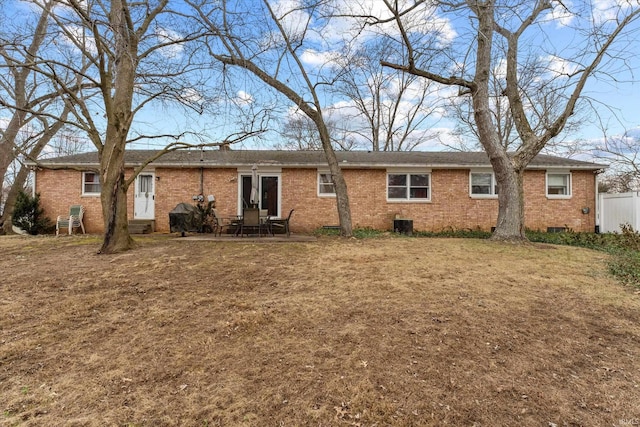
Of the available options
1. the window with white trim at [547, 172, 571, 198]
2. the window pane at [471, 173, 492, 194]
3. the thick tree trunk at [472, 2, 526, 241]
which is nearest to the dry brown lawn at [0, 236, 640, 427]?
the thick tree trunk at [472, 2, 526, 241]

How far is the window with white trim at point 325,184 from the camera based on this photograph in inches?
496

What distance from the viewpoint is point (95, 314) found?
12.8 ft

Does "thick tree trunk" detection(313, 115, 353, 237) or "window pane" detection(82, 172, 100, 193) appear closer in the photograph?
"thick tree trunk" detection(313, 115, 353, 237)

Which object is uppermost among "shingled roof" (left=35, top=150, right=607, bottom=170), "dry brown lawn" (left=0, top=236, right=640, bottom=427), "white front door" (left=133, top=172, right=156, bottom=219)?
"shingled roof" (left=35, top=150, right=607, bottom=170)

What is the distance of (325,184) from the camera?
12.7 meters

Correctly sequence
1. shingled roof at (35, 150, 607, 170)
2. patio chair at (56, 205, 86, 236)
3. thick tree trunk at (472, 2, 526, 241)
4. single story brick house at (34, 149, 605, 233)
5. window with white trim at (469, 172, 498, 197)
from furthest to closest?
window with white trim at (469, 172, 498, 197), single story brick house at (34, 149, 605, 233), shingled roof at (35, 150, 607, 170), patio chair at (56, 205, 86, 236), thick tree trunk at (472, 2, 526, 241)

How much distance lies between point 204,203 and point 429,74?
29.5 feet

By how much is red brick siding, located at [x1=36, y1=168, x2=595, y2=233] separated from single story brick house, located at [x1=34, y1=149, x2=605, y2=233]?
0.13 feet

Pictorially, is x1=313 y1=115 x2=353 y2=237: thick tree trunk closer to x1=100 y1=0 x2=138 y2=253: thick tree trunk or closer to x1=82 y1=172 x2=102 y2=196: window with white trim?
x1=100 y1=0 x2=138 y2=253: thick tree trunk

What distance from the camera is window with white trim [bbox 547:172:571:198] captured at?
41.3 ft

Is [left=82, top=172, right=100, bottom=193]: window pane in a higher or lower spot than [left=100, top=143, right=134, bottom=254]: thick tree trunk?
higher

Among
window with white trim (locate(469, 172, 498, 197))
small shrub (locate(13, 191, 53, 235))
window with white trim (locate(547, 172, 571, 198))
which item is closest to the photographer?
small shrub (locate(13, 191, 53, 235))

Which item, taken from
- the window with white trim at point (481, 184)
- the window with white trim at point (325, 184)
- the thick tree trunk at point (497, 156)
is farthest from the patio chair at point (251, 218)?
the window with white trim at point (481, 184)

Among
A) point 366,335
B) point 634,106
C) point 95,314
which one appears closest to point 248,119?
point 95,314
